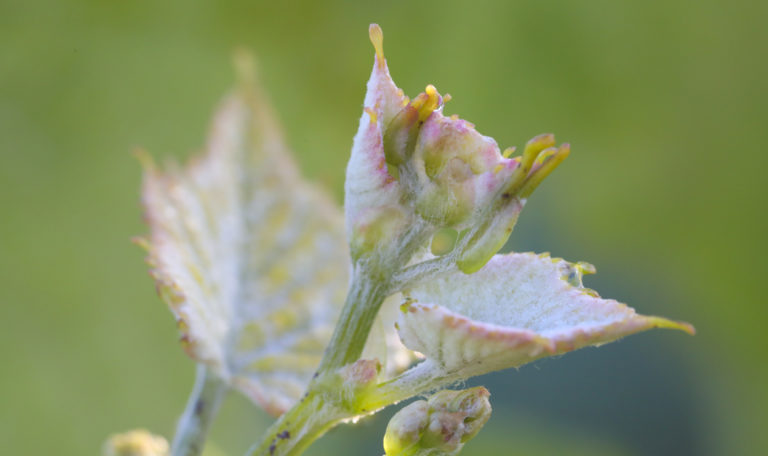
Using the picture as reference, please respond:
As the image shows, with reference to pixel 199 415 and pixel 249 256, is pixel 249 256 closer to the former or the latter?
pixel 249 256

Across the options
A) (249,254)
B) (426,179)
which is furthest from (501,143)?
(426,179)

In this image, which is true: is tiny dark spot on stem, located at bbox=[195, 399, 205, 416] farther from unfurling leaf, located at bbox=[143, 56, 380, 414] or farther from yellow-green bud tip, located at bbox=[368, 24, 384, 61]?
yellow-green bud tip, located at bbox=[368, 24, 384, 61]

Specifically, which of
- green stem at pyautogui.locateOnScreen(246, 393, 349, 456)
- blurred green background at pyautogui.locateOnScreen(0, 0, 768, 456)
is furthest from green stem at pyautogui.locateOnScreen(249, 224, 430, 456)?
blurred green background at pyautogui.locateOnScreen(0, 0, 768, 456)

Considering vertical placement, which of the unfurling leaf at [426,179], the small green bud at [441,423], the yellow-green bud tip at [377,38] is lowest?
the small green bud at [441,423]

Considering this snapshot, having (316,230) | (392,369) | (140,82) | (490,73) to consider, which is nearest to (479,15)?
(490,73)

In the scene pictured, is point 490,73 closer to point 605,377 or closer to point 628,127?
point 628,127

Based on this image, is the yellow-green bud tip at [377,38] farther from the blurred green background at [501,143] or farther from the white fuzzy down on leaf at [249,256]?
the blurred green background at [501,143]

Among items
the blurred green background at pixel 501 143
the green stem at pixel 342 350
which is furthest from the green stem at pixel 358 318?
the blurred green background at pixel 501 143
